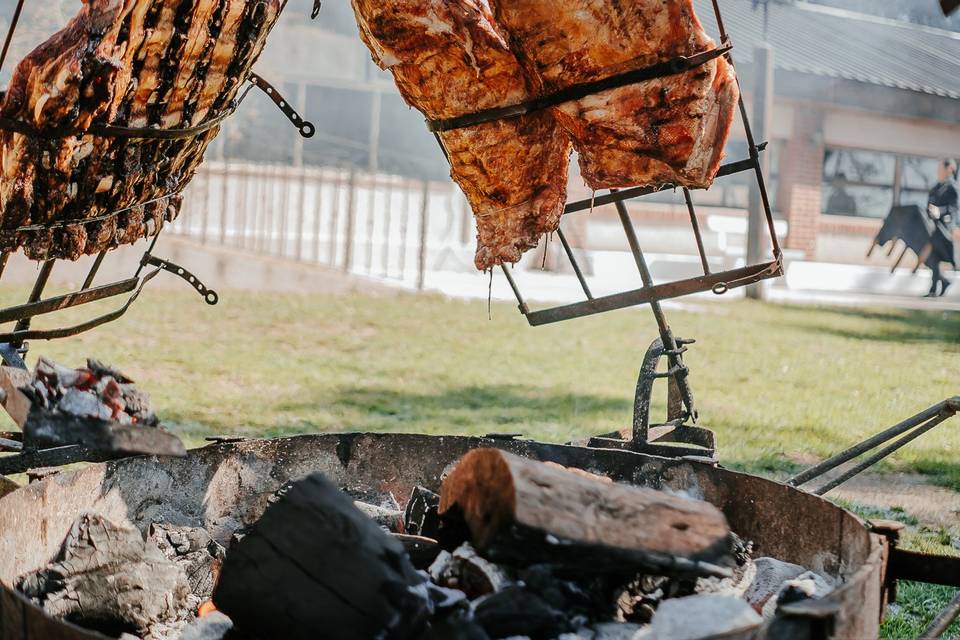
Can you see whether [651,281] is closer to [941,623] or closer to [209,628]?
[941,623]

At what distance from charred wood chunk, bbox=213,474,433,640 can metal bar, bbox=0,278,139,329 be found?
109cm

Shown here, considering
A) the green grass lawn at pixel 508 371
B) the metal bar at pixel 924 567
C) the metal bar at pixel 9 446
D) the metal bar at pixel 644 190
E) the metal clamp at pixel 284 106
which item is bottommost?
the green grass lawn at pixel 508 371

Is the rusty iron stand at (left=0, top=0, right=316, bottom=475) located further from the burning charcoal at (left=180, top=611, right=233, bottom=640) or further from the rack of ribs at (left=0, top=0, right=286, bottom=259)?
the burning charcoal at (left=180, top=611, right=233, bottom=640)

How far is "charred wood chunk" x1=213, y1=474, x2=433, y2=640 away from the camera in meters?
2.00

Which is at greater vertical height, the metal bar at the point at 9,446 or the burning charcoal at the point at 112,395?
the burning charcoal at the point at 112,395

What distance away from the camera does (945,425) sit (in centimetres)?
725

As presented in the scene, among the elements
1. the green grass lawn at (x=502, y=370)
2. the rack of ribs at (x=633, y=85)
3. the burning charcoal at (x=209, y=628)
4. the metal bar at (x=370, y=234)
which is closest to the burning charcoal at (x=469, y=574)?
the burning charcoal at (x=209, y=628)

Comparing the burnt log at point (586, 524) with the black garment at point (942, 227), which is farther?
the black garment at point (942, 227)

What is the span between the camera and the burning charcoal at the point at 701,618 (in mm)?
1958

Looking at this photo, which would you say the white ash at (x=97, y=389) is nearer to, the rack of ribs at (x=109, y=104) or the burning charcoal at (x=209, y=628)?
the rack of ribs at (x=109, y=104)

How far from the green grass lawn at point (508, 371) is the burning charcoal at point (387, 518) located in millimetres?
2012

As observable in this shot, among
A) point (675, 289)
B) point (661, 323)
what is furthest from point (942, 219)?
point (675, 289)

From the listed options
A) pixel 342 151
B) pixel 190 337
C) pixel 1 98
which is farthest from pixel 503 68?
pixel 342 151

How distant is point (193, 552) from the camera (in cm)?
289
